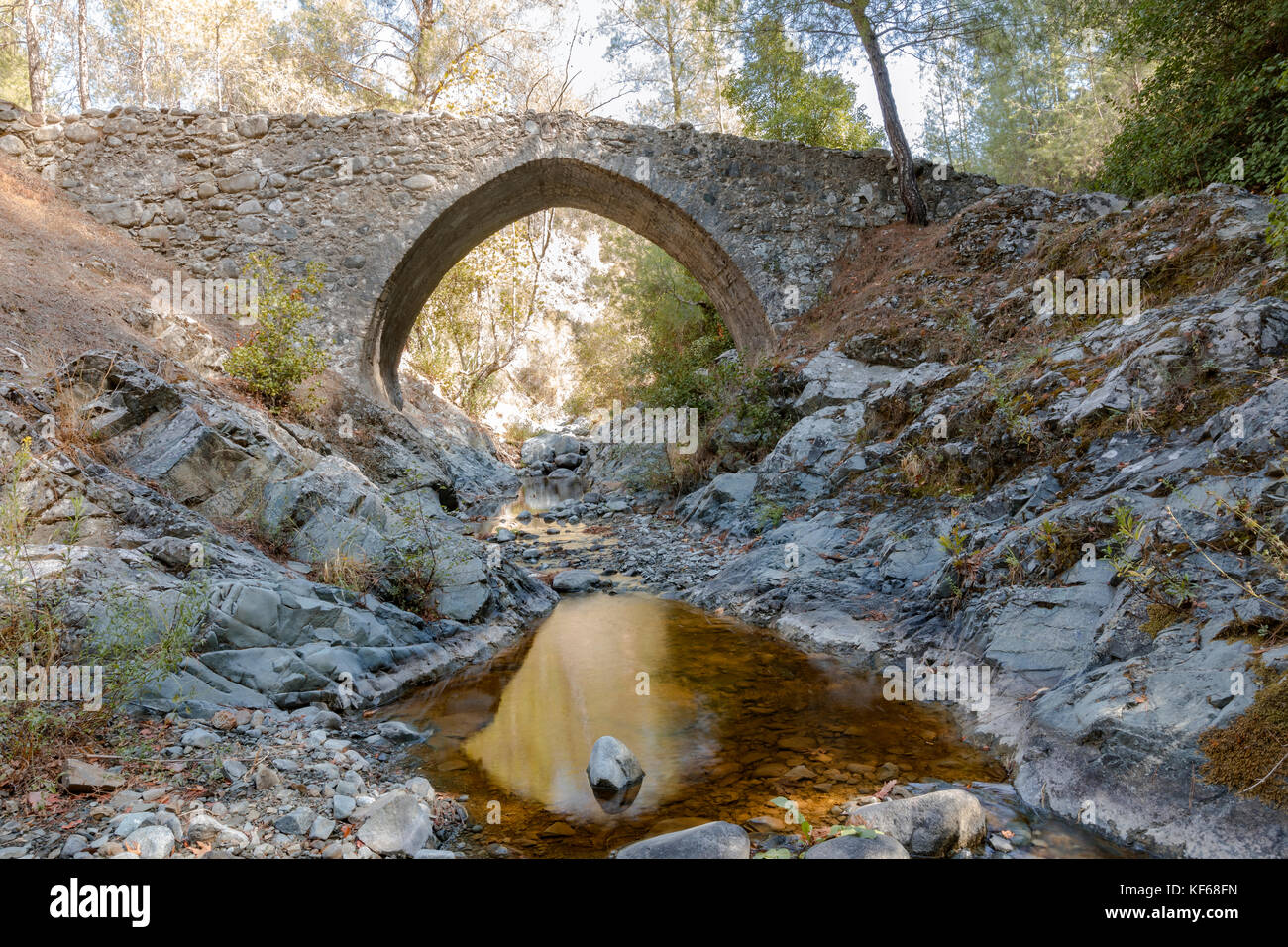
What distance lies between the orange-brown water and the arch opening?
27.9 feet

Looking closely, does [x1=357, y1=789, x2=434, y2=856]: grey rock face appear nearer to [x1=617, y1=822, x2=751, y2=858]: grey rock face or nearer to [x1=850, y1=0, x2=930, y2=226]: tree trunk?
[x1=617, y1=822, x2=751, y2=858]: grey rock face

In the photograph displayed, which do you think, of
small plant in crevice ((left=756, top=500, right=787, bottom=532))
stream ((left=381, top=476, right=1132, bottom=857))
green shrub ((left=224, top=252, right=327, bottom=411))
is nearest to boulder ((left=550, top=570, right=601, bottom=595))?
stream ((left=381, top=476, right=1132, bottom=857))

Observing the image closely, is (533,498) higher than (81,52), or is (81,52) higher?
(81,52)

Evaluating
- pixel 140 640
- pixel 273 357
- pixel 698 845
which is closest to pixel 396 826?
pixel 698 845

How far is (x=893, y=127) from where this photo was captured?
41.1 feet

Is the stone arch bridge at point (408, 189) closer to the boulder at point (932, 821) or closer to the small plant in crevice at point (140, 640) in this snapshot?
the small plant in crevice at point (140, 640)

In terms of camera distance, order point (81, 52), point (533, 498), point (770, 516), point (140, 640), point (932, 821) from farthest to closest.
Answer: point (81, 52) → point (533, 498) → point (770, 516) → point (140, 640) → point (932, 821)

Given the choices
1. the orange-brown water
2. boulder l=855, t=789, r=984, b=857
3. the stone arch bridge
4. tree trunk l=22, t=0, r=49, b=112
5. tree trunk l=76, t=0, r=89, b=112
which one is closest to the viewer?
boulder l=855, t=789, r=984, b=857

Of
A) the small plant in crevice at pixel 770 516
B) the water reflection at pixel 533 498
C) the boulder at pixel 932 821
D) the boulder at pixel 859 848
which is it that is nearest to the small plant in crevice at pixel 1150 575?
the boulder at pixel 932 821

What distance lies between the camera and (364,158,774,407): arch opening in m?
12.3

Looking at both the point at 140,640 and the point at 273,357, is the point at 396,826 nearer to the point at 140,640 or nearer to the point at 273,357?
the point at 140,640

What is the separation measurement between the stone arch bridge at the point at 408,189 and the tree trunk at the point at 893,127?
324 mm

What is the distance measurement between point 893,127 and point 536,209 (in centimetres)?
677
